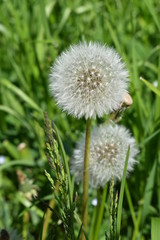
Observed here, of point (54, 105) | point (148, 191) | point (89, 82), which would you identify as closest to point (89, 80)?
point (89, 82)

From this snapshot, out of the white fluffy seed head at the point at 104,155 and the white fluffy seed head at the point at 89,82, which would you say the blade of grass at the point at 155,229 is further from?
the white fluffy seed head at the point at 89,82

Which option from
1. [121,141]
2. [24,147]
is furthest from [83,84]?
[24,147]

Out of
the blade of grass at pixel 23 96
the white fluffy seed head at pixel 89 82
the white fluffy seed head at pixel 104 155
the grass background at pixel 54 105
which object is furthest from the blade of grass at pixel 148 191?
the blade of grass at pixel 23 96

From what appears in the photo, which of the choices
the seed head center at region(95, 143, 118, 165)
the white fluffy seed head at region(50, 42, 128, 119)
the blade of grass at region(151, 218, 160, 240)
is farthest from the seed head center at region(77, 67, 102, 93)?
the blade of grass at region(151, 218, 160, 240)

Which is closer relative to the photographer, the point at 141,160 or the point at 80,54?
the point at 80,54

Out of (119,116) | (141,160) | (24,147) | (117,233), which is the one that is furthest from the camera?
(24,147)

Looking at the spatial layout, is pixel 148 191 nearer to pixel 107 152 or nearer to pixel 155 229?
pixel 107 152

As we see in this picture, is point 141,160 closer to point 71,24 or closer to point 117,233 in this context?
point 117,233
